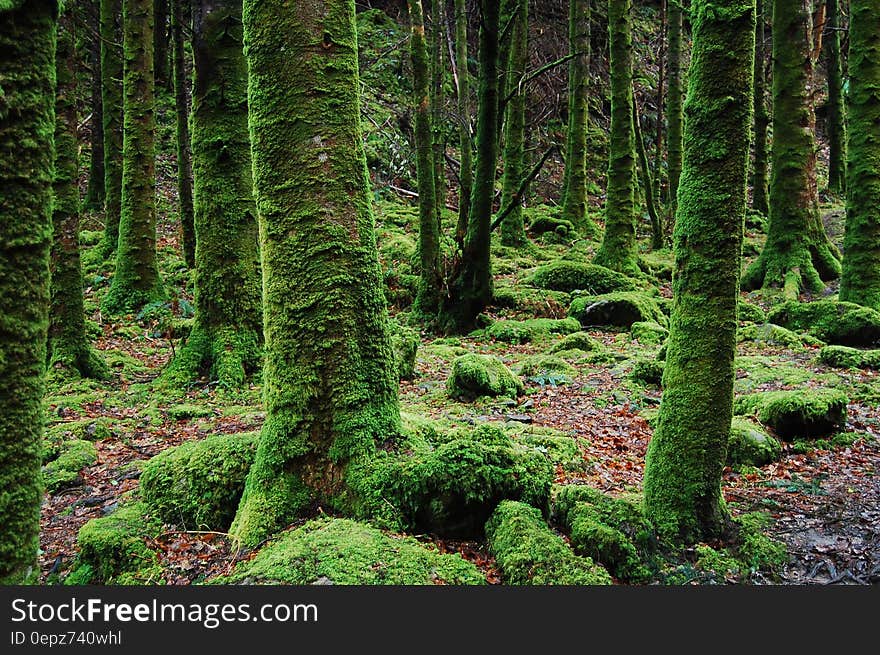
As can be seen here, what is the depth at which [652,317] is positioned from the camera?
36.0 feet

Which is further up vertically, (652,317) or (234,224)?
(234,224)

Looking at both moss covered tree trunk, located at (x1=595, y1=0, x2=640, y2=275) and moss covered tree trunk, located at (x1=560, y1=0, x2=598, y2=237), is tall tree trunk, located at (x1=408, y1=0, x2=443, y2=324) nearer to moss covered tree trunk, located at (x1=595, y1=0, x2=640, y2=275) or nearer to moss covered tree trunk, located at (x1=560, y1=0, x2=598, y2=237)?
moss covered tree trunk, located at (x1=595, y1=0, x2=640, y2=275)

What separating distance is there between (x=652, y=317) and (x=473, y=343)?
3401mm

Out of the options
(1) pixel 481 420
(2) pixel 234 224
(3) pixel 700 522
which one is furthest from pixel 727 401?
(2) pixel 234 224

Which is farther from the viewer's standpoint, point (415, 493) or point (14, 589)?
point (415, 493)

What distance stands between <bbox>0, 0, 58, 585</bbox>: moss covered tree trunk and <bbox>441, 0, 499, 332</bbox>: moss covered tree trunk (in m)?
8.66

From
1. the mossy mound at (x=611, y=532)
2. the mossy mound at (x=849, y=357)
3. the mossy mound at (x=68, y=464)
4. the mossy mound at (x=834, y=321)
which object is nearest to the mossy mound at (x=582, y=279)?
the mossy mound at (x=834, y=321)

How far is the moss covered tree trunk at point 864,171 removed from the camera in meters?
9.11

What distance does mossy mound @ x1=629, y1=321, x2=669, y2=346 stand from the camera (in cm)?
978

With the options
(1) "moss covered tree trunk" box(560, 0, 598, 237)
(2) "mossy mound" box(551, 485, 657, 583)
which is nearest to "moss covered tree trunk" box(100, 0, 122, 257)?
(1) "moss covered tree trunk" box(560, 0, 598, 237)

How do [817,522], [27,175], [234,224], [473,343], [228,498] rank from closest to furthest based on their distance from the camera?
[27,175], [228,498], [817,522], [234,224], [473,343]

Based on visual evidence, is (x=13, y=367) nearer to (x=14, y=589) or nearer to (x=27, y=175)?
(x=27, y=175)

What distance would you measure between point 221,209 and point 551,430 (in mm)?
4957

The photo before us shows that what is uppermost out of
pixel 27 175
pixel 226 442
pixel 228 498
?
pixel 27 175
